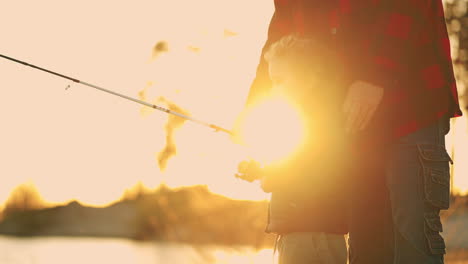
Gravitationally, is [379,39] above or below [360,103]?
above

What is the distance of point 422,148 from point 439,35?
0.54m

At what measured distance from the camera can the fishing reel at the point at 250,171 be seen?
3387 mm

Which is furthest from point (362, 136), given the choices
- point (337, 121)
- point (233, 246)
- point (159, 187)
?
point (159, 187)

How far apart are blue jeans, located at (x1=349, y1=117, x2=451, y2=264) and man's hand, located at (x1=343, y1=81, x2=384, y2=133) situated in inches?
8.8

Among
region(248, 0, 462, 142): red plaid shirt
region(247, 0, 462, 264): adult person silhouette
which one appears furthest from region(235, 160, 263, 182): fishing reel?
region(248, 0, 462, 142): red plaid shirt

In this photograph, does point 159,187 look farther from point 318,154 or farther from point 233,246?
point 318,154

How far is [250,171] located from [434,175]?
1058 millimetres

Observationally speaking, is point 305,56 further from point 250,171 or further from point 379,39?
point 250,171

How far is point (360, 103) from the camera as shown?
8.46ft

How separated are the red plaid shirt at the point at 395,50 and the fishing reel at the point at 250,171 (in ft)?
2.62

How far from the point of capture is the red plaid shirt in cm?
270

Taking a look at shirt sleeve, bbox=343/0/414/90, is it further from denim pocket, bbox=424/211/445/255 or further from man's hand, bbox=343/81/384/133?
denim pocket, bbox=424/211/445/255

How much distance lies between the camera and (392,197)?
2.72 m

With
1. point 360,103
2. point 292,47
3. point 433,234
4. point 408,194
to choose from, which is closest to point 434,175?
point 408,194
